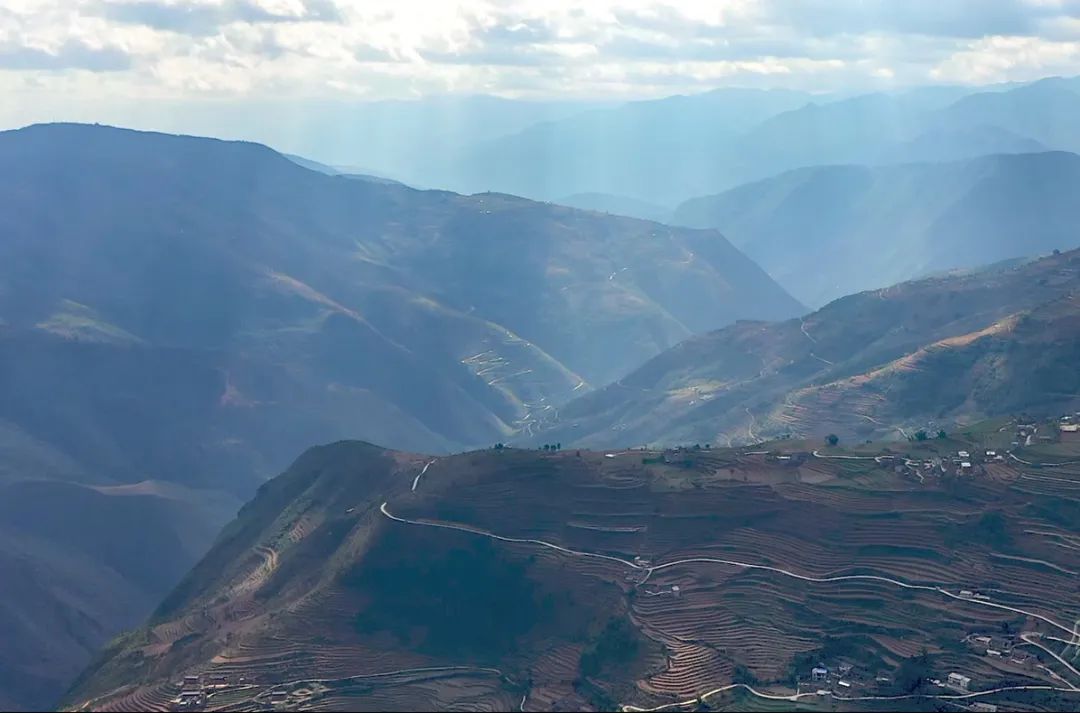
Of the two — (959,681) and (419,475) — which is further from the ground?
(959,681)

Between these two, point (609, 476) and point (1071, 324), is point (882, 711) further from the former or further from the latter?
point (1071, 324)

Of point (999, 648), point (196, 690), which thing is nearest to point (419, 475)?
point (196, 690)

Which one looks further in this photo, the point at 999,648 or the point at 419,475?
the point at 419,475

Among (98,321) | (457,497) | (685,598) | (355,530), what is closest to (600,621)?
(685,598)

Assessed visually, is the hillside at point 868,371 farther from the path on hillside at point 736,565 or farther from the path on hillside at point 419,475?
the path on hillside at point 419,475

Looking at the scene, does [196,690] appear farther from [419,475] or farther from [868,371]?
[868,371]

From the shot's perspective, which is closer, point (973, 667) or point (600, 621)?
point (973, 667)
